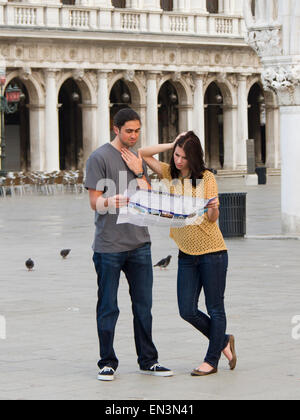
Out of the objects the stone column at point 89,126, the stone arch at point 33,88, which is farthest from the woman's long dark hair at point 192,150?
the stone column at point 89,126

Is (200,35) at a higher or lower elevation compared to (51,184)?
higher

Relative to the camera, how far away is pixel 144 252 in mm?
9102

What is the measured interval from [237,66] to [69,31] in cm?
1067

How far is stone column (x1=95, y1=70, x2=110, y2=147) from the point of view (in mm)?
49656

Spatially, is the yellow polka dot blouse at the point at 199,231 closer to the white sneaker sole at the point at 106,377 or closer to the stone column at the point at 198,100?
the white sneaker sole at the point at 106,377

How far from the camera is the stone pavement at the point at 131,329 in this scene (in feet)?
28.2

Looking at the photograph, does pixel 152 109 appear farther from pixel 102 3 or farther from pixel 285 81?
pixel 285 81

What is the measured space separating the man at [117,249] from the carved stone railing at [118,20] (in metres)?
37.3

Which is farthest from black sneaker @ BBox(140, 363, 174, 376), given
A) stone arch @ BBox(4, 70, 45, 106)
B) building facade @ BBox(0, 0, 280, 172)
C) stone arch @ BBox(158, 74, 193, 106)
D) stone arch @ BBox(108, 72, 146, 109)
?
stone arch @ BBox(158, 74, 193, 106)

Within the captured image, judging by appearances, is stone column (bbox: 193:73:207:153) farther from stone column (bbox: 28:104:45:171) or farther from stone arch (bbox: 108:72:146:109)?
stone column (bbox: 28:104:45:171)

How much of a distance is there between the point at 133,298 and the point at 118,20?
41.6 metres
